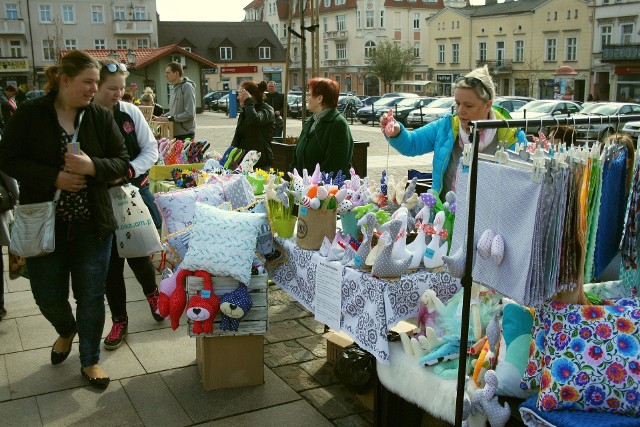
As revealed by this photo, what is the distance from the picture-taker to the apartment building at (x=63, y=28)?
54.3m

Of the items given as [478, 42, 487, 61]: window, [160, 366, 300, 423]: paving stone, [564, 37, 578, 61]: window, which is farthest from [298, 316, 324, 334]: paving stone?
[478, 42, 487, 61]: window

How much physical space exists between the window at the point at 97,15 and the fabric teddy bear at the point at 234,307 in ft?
196

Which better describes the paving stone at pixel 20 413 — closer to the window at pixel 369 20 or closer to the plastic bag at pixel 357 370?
the plastic bag at pixel 357 370

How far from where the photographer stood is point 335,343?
152 inches

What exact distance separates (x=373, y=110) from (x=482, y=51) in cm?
2719

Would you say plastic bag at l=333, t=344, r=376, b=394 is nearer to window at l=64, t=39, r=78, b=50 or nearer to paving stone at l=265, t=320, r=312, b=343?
paving stone at l=265, t=320, r=312, b=343

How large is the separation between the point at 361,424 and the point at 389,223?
105cm

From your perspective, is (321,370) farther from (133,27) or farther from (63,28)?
(63,28)

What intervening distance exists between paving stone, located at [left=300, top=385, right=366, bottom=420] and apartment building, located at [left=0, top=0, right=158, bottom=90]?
178 ft

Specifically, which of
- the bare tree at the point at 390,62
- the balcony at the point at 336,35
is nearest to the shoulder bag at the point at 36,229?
the bare tree at the point at 390,62

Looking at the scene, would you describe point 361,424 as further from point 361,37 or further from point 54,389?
point 361,37

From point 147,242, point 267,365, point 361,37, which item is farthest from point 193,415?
point 361,37

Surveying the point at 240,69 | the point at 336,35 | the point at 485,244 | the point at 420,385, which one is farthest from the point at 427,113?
the point at 336,35

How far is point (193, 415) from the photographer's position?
342 cm
